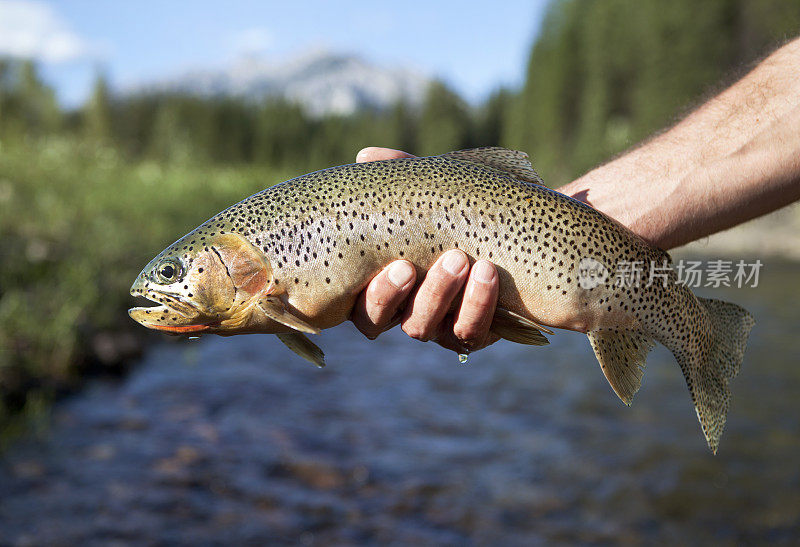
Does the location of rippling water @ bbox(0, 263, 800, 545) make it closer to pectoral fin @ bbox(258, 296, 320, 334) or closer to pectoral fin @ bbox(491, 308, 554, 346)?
pectoral fin @ bbox(491, 308, 554, 346)

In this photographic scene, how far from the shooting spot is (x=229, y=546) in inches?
271

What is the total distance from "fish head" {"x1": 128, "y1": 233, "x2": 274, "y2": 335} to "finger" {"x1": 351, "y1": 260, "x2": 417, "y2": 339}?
1.64 feet

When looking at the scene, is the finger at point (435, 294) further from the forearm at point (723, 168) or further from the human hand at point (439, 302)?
the forearm at point (723, 168)

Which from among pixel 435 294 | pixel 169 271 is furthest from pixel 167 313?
pixel 435 294

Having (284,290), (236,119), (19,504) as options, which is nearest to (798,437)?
(284,290)

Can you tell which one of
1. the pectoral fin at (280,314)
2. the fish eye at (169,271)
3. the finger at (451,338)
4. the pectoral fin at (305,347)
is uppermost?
the fish eye at (169,271)

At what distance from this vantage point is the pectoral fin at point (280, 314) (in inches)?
109

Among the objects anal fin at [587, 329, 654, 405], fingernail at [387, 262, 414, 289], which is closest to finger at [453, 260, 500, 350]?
fingernail at [387, 262, 414, 289]

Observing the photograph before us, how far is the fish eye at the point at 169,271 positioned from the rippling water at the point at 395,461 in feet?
16.3

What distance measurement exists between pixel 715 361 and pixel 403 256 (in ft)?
5.69

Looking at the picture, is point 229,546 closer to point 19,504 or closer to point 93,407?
point 19,504

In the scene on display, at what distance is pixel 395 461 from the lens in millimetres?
9016

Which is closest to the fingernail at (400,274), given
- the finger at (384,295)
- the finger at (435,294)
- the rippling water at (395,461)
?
the finger at (384,295)

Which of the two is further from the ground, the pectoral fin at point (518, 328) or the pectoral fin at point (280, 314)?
the pectoral fin at point (280, 314)
